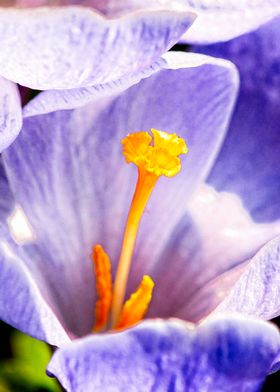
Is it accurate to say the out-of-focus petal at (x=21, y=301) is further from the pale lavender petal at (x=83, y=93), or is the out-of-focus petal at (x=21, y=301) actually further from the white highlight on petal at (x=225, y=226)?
the white highlight on petal at (x=225, y=226)

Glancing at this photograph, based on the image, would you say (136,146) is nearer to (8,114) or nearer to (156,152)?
(156,152)

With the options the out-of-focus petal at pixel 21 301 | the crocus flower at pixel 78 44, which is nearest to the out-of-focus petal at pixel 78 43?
the crocus flower at pixel 78 44

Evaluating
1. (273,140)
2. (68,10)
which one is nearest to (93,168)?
(273,140)

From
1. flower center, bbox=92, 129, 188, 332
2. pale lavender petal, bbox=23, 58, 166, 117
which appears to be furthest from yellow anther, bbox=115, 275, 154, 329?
pale lavender petal, bbox=23, 58, 166, 117

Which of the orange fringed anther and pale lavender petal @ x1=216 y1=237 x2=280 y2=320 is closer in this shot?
pale lavender petal @ x1=216 y1=237 x2=280 y2=320

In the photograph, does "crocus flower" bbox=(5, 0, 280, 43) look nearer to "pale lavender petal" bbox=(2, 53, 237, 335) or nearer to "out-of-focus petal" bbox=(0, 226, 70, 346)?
"pale lavender petal" bbox=(2, 53, 237, 335)

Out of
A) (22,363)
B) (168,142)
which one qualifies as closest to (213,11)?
(168,142)
